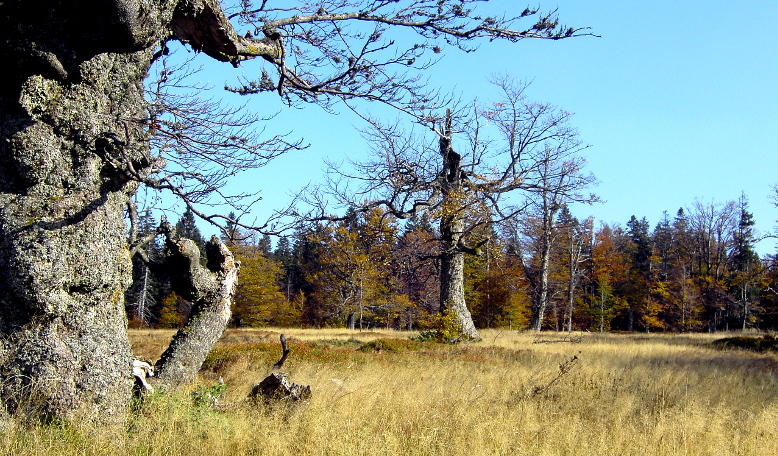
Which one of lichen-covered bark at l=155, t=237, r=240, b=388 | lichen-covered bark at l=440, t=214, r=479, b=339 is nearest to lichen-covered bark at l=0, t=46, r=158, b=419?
lichen-covered bark at l=155, t=237, r=240, b=388

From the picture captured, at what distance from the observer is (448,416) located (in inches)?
227

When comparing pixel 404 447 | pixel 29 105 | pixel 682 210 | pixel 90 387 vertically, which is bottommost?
pixel 404 447

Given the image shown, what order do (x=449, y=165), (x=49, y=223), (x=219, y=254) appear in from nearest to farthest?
(x=49, y=223) → (x=219, y=254) → (x=449, y=165)

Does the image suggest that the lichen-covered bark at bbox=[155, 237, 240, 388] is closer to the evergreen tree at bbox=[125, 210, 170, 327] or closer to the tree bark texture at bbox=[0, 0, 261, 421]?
the tree bark texture at bbox=[0, 0, 261, 421]

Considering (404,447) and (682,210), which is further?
(682,210)

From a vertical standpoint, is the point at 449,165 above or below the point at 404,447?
above

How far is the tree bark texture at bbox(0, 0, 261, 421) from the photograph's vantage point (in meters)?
4.44

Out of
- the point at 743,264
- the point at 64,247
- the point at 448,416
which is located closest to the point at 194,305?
the point at 64,247

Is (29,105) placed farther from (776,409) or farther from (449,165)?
(449,165)

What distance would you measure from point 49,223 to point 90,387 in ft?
4.86

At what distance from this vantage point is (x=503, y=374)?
9445mm

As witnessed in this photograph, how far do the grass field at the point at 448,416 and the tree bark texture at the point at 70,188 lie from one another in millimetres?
501

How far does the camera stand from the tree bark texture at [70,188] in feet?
14.6

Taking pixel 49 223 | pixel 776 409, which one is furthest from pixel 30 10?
pixel 776 409
